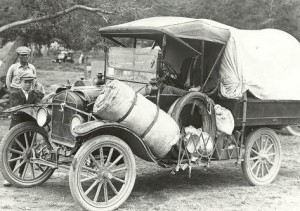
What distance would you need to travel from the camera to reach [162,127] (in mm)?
Result: 5719

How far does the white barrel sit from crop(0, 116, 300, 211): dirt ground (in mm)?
693

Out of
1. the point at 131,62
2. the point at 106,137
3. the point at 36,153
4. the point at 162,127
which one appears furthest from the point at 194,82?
the point at 36,153

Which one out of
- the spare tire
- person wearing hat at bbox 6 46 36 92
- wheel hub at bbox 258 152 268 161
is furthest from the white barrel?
person wearing hat at bbox 6 46 36 92

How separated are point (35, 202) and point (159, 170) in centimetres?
261

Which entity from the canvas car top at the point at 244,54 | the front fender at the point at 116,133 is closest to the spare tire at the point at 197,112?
the canvas car top at the point at 244,54

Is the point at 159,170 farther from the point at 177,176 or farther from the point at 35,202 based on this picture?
the point at 35,202

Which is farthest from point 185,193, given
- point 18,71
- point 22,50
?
point 18,71

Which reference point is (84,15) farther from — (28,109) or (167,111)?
(167,111)

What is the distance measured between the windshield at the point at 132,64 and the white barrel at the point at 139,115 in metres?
0.76

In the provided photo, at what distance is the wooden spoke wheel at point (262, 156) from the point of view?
7.02 metres

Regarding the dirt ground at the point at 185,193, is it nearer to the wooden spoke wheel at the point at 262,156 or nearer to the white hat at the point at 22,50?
the wooden spoke wheel at the point at 262,156

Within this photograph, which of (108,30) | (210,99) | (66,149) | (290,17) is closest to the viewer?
(66,149)

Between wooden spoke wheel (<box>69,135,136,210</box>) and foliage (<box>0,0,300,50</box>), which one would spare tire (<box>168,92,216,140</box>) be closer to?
wooden spoke wheel (<box>69,135,136,210</box>)

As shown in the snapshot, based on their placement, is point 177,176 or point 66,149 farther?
point 177,176
